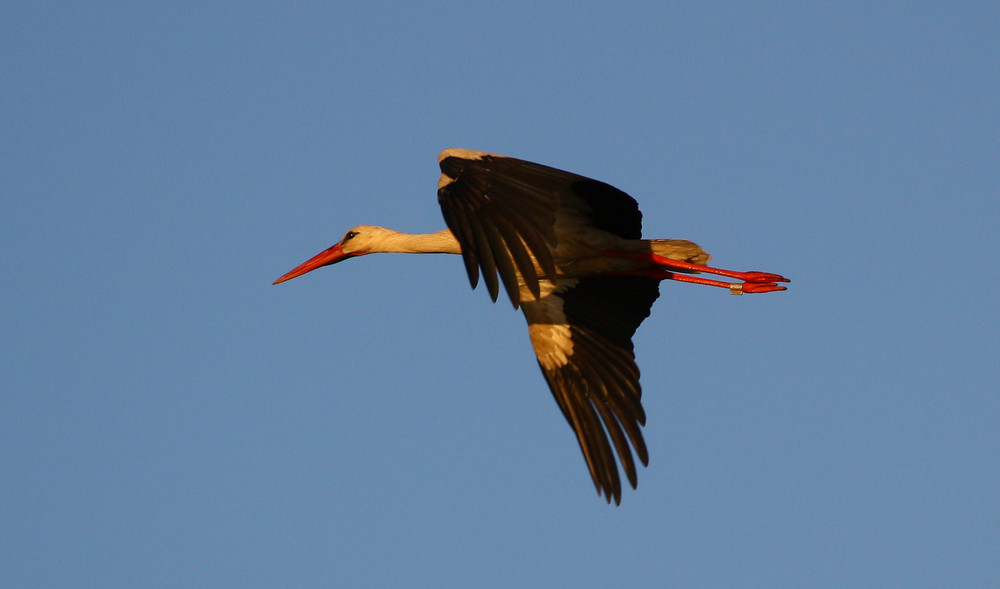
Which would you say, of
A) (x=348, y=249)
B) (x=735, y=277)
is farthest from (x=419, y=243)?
(x=735, y=277)

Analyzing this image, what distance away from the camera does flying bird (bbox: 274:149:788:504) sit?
7551 millimetres

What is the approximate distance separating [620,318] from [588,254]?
616mm

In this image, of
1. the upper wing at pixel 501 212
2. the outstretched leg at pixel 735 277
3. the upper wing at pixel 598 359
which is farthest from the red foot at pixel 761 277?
the upper wing at pixel 501 212

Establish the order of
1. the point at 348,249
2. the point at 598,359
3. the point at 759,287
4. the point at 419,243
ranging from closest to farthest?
the point at 598,359 → the point at 759,287 → the point at 419,243 → the point at 348,249

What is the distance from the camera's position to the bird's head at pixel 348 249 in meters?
10.4

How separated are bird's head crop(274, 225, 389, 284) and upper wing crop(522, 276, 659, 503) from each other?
1.53m

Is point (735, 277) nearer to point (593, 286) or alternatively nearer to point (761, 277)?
point (761, 277)

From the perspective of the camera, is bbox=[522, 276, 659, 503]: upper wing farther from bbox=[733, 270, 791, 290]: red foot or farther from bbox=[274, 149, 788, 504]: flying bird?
bbox=[733, 270, 791, 290]: red foot

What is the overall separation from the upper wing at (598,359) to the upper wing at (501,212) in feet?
5.45

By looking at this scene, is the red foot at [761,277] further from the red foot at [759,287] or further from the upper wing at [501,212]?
the upper wing at [501,212]

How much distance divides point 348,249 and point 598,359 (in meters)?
2.60

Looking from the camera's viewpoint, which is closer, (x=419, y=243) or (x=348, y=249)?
(x=419, y=243)

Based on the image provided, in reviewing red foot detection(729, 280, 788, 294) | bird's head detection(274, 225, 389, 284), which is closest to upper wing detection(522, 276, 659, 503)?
red foot detection(729, 280, 788, 294)

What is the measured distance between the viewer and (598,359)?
9078 millimetres
